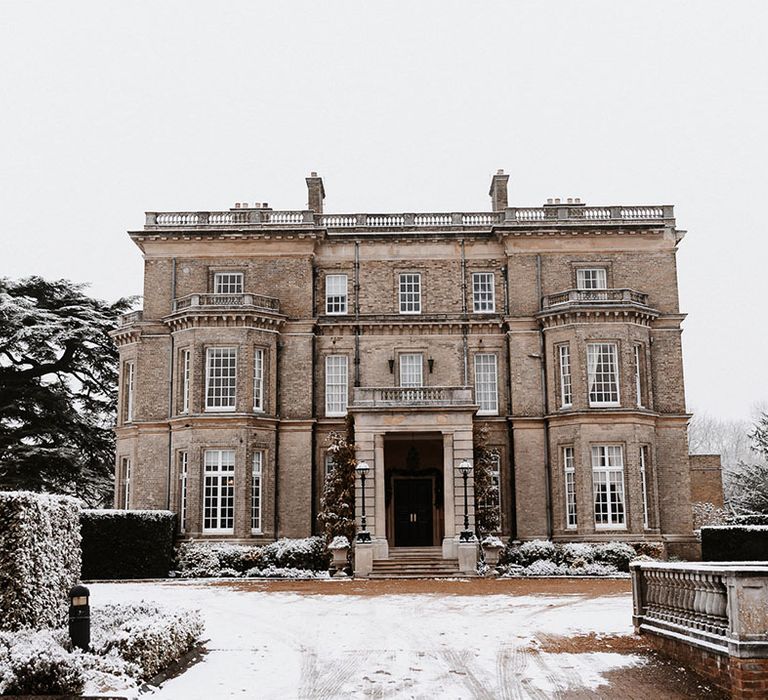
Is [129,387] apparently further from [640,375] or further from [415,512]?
[640,375]

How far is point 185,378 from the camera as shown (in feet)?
113

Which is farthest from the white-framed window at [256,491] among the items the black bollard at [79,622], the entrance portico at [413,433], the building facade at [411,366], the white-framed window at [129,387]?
the black bollard at [79,622]

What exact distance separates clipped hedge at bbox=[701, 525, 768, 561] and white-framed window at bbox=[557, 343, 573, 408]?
22.2 ft

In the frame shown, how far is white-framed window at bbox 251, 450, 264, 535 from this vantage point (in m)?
33.7

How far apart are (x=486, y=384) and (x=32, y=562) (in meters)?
24.8

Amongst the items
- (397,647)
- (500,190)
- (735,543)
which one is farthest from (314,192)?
(397,647)

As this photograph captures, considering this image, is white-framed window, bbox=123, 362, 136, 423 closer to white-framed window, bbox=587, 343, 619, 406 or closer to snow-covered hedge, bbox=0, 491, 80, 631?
white-framed window, bbox=587, 343, 619, 406

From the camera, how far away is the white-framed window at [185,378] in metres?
34.2

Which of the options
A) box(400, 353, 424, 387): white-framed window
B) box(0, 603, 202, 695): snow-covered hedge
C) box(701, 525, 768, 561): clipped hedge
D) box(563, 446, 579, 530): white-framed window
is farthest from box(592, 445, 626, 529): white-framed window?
box(0, 603, 202, 695): snow-covered hedge

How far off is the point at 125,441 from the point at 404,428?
1184 cm

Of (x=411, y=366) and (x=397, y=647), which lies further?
(x=411, y=366)

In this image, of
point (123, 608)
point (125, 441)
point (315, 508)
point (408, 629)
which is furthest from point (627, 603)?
point (125, 441)

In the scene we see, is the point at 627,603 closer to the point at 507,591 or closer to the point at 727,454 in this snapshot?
the point at 507,591

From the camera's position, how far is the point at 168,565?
31641 mm
